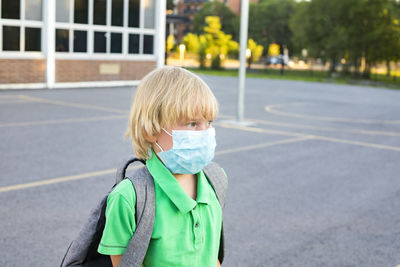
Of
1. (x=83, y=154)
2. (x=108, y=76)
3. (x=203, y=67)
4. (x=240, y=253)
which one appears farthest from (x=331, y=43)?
(x=240, y=253)

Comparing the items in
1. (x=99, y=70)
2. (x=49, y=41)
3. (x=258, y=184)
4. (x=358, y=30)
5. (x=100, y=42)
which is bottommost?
(x=258, y=184)

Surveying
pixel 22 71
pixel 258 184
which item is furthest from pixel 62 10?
pixel 258 184

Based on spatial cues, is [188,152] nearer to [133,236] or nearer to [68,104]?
[133,236]

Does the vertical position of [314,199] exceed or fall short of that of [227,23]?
it falls short

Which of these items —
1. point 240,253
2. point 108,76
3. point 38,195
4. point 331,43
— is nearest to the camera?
point 240,253

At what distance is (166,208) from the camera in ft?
7.39

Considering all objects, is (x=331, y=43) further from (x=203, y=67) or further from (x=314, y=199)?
(x=314, y=199)

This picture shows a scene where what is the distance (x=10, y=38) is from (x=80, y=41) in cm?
350

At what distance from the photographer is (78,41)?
26922 millimetres

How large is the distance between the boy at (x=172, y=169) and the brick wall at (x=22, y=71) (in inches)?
919

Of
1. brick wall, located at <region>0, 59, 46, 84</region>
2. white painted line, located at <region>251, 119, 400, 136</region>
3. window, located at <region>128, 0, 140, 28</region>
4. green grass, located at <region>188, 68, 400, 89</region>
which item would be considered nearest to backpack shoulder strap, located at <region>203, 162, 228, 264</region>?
white painted line, located at <region>251, 119, 400, 136</region>

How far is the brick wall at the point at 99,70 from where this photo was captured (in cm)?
2625

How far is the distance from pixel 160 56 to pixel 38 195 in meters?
24.2

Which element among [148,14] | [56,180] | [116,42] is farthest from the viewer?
[148,14]
